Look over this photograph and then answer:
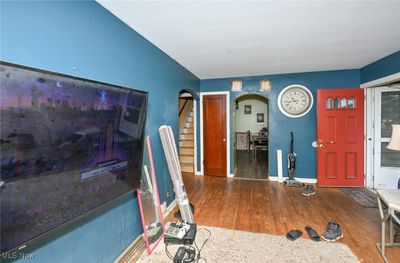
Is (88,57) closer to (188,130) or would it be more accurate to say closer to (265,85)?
(265,85)

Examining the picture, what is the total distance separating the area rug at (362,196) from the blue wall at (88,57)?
3.63 m

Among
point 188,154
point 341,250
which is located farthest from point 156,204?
point 188,154

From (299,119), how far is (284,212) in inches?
93.3

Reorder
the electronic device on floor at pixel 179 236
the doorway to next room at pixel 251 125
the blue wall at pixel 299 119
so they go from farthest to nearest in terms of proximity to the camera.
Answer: the doorway to next room at pixel 251 125 < the blue wall at pixel 299 119 < the electronic device on floor at pixel 179 236

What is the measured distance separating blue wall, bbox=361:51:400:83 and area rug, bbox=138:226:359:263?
295 centimetres

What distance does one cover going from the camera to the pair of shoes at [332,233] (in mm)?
2270

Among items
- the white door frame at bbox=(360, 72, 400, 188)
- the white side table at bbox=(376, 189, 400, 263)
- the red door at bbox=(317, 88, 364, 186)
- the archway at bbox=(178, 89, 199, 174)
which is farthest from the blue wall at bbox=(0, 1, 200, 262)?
the white door frame at bbox=(360, 72, 400, 188)

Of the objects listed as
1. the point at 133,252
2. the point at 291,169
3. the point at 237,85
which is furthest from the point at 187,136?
the point at 133,252

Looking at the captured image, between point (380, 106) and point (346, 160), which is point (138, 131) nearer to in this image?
point (346, 160)

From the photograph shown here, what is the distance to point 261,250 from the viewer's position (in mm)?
2117

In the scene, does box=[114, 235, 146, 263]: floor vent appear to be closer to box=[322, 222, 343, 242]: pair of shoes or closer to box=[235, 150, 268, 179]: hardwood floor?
box=[322, 222, 343, 242]: pair of shoes

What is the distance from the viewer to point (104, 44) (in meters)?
1.77

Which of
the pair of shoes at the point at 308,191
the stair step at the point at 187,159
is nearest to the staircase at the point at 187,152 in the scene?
the stair step at the point at 187,159

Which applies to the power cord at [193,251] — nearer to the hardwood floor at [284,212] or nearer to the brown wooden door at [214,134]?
the hardwood floor at [284,212]
